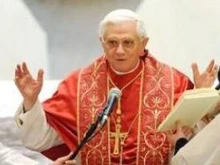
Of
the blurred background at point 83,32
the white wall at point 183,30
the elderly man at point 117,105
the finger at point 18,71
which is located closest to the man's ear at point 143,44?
the elderly man at point 117,105

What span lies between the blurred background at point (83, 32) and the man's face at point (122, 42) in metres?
1.49

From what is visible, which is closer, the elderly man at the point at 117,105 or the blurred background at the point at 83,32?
the elderly man at the point at 117,105

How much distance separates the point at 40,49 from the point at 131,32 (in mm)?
1823

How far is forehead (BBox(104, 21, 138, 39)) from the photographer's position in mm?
2785

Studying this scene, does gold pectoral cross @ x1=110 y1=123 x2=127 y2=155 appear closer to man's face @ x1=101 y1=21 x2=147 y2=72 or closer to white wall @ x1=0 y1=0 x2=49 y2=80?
man's face @ x1=101 y1=21 x2=147 y2=72

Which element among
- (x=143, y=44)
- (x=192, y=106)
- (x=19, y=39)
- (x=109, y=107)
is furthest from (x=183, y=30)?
(x=109, y=107)

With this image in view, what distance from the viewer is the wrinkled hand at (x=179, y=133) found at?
2508 millimetres

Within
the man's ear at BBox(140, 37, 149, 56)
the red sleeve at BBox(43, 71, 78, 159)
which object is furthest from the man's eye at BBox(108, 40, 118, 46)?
the red sleeve at BBox(43, 71, 78, 159)

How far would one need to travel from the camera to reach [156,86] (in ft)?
9.64

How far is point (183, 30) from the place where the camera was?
15.8ft

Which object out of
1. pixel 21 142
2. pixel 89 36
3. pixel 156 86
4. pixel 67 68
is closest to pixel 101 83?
pixel 156 86

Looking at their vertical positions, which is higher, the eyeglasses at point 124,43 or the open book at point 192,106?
the eyeglasses at point 124,43

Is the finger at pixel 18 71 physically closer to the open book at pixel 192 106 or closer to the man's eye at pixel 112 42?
the man's eye at pixel 112 42

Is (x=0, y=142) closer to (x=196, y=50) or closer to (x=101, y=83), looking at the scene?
(x=101, y=83)
